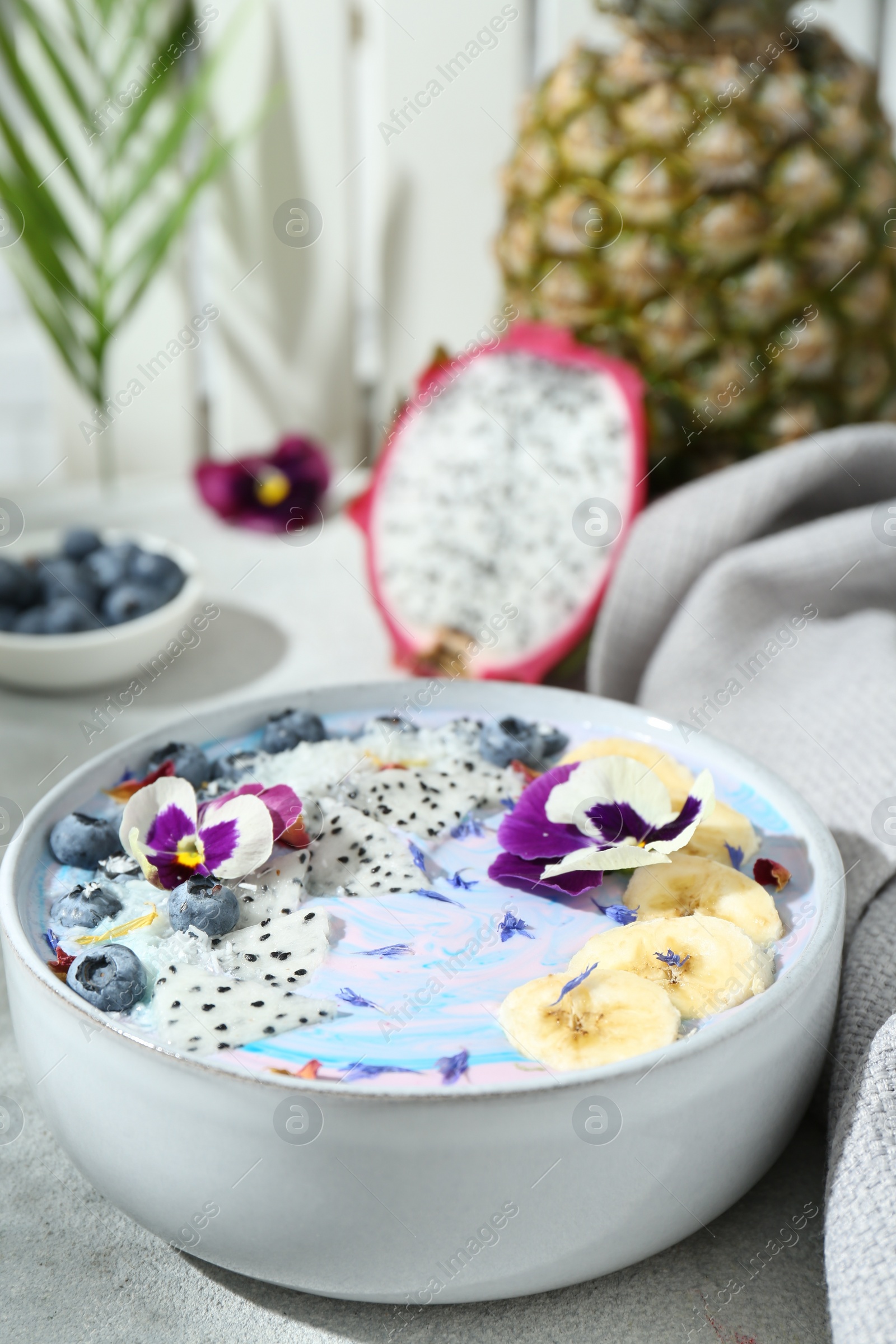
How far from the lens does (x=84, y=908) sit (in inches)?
20.6

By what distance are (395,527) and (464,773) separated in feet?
1.37

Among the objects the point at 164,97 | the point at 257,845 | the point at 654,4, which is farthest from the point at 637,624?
the point at 164,97

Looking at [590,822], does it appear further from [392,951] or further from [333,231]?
[333,231]

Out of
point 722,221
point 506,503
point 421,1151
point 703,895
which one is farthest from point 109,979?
point 722,221

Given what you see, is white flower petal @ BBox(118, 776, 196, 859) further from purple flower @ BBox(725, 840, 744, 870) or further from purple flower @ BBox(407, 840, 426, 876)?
purple flower @ BBox(725, 840, 744, 870)

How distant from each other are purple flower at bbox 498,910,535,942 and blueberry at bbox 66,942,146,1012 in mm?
151

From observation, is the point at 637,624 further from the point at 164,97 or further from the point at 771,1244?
the point at 164,97

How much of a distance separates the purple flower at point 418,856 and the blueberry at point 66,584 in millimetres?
483

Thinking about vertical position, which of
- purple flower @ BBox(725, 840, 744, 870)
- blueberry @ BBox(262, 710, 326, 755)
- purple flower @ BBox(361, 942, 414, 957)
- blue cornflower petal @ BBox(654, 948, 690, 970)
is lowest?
purple flower @ BBox(725, 840, 744, 870)

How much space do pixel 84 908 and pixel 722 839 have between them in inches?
11.5

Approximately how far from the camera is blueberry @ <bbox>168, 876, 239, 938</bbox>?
509 mm

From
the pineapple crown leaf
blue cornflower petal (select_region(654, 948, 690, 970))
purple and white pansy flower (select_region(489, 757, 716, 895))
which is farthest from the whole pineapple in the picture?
blue cornflower petal (select_region(654, 948, 690, 970))

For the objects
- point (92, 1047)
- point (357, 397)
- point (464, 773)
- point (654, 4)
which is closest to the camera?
point (92, 1047)

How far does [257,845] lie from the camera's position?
1.77ft
